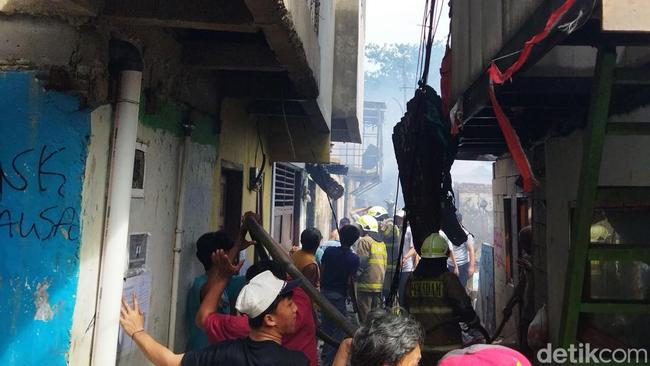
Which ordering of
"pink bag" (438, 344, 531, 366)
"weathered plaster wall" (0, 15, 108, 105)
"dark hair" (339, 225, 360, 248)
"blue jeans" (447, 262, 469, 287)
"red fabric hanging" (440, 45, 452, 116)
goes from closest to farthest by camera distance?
"pink bag" (438, 344, 531, 366), "weathered plaster wall" (0, 15, 108, 105), "red fabric hanging" (440, 45, 452, 116), "dark hair" (339, 225, 360, 248), "blue jeans" (447, 262, 469, 287)

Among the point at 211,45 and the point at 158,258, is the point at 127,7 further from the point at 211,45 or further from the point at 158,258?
the point at 158,258

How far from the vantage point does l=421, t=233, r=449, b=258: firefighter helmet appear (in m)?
4.31

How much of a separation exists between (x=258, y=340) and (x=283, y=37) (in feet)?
5.48

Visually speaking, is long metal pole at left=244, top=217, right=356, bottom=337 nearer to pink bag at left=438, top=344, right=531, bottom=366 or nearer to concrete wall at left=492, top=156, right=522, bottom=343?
pink bag at left=438, top=344, right=531, bottom=366

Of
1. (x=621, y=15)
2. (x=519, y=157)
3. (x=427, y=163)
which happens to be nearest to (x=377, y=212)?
(x=427, y=163)

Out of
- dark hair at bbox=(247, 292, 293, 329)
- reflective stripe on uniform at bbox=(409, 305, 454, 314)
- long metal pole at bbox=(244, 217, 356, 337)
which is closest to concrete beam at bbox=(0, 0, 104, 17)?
dark hair at bbox=(247, 292, 293, 329)

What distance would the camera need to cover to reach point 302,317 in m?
2.80

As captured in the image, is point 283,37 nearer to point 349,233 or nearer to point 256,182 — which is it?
point 256,182

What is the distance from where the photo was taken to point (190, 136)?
376 centimetres

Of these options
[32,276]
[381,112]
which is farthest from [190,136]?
[381,112]

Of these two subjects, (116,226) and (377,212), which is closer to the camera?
(116,226)

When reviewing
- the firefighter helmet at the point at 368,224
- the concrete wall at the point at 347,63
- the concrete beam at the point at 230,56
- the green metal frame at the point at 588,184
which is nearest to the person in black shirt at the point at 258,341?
the green metal frame at the point at 588,184

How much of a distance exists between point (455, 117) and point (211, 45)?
240cm

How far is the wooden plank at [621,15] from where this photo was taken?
1.99m
